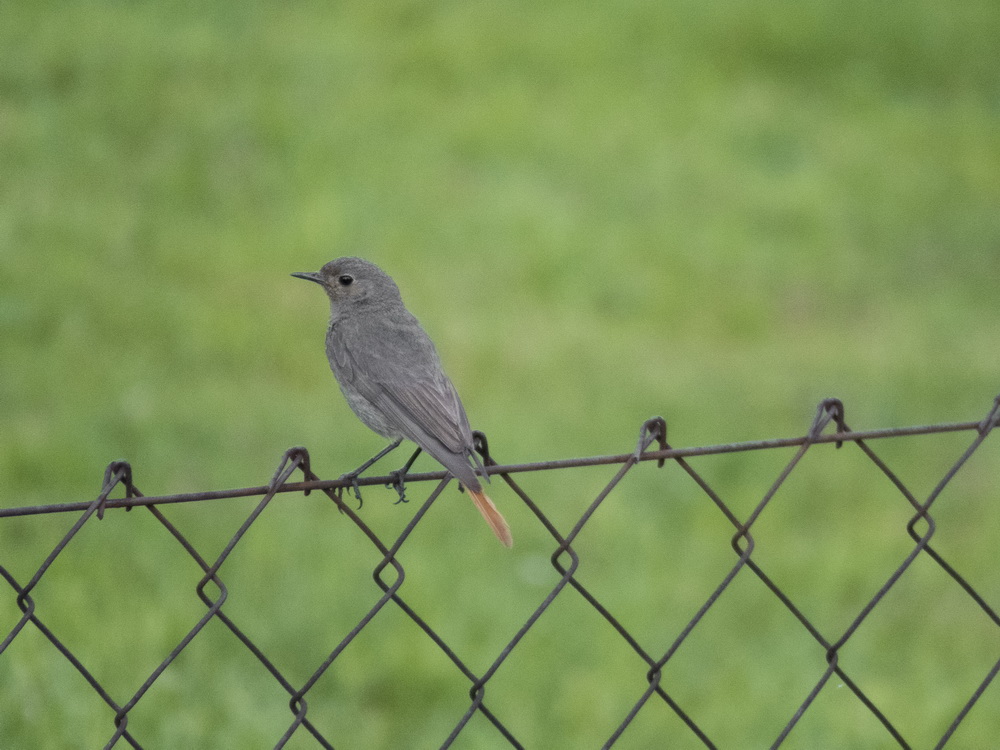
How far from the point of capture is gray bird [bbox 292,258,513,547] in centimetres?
308

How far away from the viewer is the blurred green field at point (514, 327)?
431cm

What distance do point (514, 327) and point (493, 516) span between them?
4.79 metres

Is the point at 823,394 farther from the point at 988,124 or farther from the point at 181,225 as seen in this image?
the point at 988,124

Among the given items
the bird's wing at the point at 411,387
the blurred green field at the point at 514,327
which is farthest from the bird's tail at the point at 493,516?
the blurred green field at the point at 514,327

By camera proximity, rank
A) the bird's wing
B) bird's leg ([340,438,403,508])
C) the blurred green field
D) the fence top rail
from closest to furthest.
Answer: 1. the fence top rail
2. bird's leg ([340,438,403,508])
3. the bird's wing
4. the blurred green field

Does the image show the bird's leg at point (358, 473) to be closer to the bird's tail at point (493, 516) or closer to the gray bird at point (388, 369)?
the gray bird at point (388, 369)

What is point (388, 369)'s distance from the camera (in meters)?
3.50

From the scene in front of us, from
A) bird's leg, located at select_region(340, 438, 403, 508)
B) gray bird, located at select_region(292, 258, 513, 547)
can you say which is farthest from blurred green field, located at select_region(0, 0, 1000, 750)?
gray bird, located at select_region(292, 258, 513, 547)

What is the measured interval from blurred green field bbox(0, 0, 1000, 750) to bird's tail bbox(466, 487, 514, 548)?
4.80ft

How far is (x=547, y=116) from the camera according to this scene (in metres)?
9.72

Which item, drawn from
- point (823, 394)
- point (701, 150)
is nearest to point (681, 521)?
point (823, 394)

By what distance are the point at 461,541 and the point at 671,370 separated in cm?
229

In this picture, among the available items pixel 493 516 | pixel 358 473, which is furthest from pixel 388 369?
pixel 493 516

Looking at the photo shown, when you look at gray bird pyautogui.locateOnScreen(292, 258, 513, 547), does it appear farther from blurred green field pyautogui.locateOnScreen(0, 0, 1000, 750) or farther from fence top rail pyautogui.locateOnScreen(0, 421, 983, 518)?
blurred green field pyautogui.locateOnScreen(0, 0, 1000, 750)
